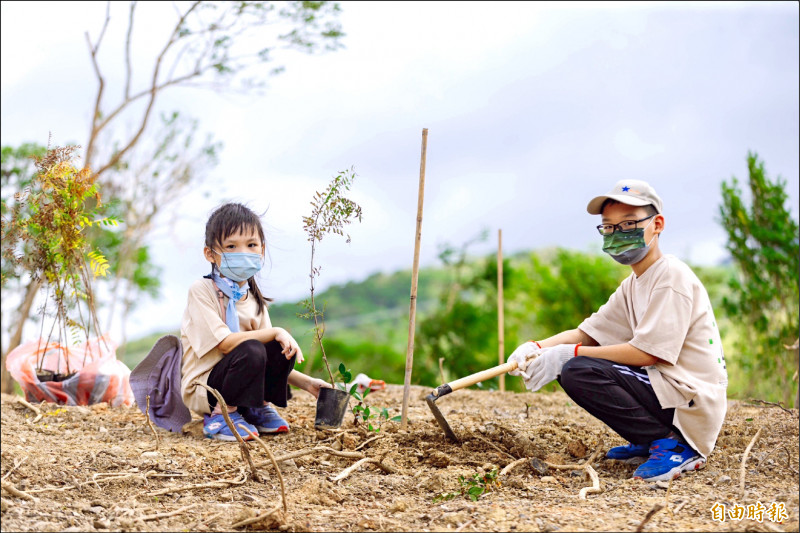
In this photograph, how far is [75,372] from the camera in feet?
16.3

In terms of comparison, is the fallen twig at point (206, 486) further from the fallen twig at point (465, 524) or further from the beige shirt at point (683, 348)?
the beige shirt at point (683, 348)

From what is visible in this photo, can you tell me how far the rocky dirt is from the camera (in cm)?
237

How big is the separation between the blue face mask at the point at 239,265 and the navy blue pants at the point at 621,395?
1.62 metres

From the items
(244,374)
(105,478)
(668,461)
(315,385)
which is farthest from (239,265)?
(668,461)

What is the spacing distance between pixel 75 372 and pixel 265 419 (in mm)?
1921

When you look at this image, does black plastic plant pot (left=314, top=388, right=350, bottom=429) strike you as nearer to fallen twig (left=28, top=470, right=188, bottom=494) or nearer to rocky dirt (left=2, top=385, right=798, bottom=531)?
rocky dirt (left=2, top=385, right=798, bottom=531)

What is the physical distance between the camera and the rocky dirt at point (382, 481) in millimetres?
2365

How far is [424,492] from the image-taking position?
2840 mm

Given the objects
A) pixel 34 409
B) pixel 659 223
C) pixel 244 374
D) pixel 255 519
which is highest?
pixel 659 223

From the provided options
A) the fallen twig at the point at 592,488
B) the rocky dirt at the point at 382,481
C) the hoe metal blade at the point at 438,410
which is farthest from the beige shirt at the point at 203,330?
the fallen twig at the point at 592,488

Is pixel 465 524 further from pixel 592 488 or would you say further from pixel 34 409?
pixel 34 409

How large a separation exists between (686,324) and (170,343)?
9.03ft

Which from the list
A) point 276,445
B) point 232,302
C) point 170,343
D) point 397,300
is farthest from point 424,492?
point 397,300

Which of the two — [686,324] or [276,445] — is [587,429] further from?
[276,445]
